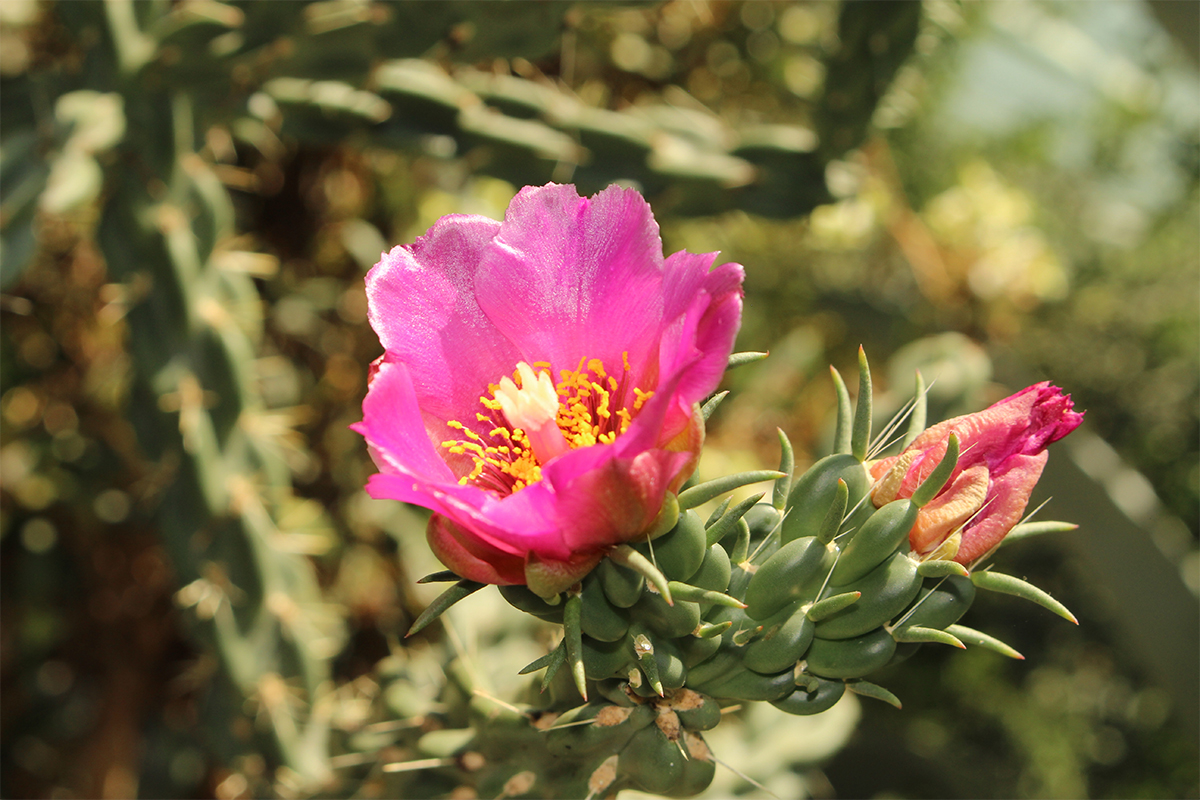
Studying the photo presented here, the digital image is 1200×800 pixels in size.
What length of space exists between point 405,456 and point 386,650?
1.37 m

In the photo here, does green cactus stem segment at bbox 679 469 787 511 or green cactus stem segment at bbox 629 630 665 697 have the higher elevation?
green cactus stem segment at bbox 679 469 787 511

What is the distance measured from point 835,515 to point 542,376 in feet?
0.57

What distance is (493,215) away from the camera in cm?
154

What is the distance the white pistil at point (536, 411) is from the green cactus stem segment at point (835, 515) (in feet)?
0.48

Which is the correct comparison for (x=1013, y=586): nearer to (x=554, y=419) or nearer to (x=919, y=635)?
(x=919, y=635)

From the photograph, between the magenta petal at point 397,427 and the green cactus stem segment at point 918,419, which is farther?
the green cactus stem segment at point 918,419

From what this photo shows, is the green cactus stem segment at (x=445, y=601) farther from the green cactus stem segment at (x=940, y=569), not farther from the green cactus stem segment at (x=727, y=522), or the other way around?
the green cactus stem segment at (x=940, y=569)

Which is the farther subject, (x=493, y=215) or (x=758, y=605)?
(x=493, y=215)

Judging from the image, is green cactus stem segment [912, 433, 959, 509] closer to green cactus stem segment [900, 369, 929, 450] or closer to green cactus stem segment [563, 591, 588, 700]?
green cactus stem segment [900, 369, 929, 450]

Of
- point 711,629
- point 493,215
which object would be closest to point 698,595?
point 711,629

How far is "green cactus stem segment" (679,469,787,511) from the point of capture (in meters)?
0.45

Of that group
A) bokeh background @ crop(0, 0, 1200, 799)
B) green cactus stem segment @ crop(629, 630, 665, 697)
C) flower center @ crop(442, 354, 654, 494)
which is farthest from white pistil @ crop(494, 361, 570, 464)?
bokeh background @ crop(0, 0, 1200, 799)

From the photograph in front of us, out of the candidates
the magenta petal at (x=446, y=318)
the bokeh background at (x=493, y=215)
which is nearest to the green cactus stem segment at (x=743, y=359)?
the magenta petal at (x=446, y=318)

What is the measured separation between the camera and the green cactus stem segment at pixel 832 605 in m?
0.46
